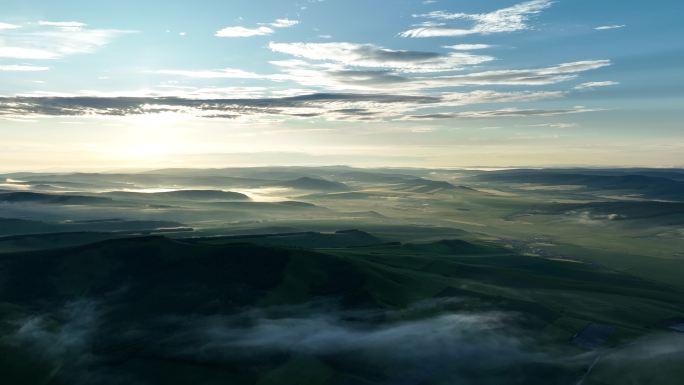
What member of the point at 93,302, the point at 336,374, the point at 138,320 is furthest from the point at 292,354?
the point at 93,302

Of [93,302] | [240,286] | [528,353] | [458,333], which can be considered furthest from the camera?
[240,286]

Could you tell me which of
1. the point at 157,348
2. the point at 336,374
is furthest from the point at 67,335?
the point at 336,374

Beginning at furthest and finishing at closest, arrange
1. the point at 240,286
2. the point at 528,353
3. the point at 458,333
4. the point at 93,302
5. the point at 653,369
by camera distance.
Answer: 1. the point at 240,286
2. the point at 93,302
3. the point at 458,333
4. the point at 528,353
5. the point at 653,369

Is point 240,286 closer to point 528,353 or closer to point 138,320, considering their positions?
point 138,320

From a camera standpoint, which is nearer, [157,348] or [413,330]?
[157,348]

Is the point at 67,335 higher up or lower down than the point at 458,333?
lower down

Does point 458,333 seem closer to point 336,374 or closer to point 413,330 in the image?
point 413,330

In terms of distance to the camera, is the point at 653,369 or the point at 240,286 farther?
the point at 240,286

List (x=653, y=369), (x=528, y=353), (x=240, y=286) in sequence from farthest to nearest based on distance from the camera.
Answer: (x=240, y=286) → (x=528, y=353) → (x=653, y=369)

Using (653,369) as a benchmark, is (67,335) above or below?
below
